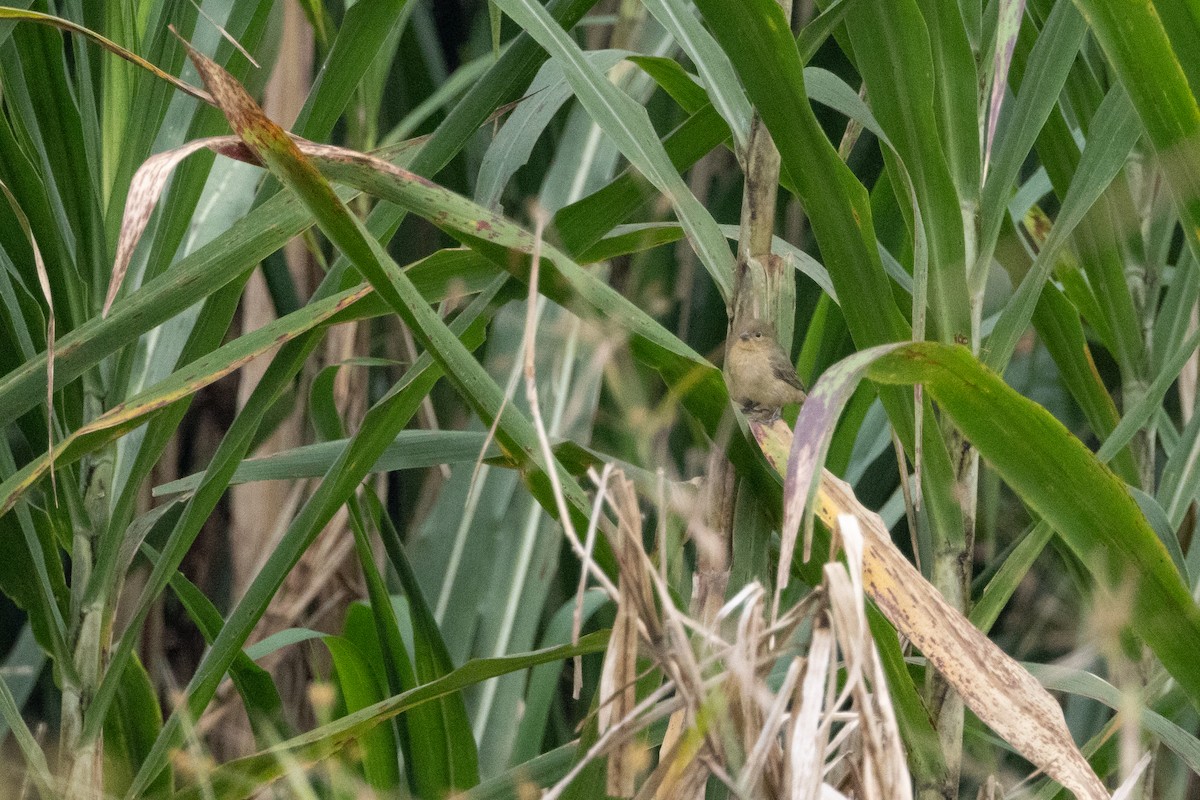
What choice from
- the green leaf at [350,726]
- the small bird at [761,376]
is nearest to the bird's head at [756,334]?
the small bird at [761,376]

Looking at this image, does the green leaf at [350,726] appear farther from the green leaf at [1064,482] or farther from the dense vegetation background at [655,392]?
the green leaf at [1064,482]

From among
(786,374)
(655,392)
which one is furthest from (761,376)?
(655,392)

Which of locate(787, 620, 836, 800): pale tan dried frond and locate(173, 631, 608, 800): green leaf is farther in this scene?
locate(173, 631, 608, 800): green leaf

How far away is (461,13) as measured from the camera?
1063 mm

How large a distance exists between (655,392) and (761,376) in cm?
17

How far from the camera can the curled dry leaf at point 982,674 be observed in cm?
26

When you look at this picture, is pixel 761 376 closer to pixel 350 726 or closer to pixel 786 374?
pixel 786 374

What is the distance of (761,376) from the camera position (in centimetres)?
30

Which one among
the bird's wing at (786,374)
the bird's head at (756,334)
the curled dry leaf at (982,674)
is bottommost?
the curled dry leaf at (982,674)

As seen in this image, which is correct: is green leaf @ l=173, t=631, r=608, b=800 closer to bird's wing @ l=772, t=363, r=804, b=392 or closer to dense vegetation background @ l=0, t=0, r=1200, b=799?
dense vegetation background @ l=0, t=0, r=1200, b=799

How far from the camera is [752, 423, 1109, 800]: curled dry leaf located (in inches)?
10.1

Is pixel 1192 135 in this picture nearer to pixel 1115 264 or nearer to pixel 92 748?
pixel 1115 264

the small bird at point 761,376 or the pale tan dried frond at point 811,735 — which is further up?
the small bird at point 761,376

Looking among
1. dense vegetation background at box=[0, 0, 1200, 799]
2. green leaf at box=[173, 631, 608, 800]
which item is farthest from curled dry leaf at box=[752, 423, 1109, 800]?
green leaf at box=[173, 631, 608, 800]
